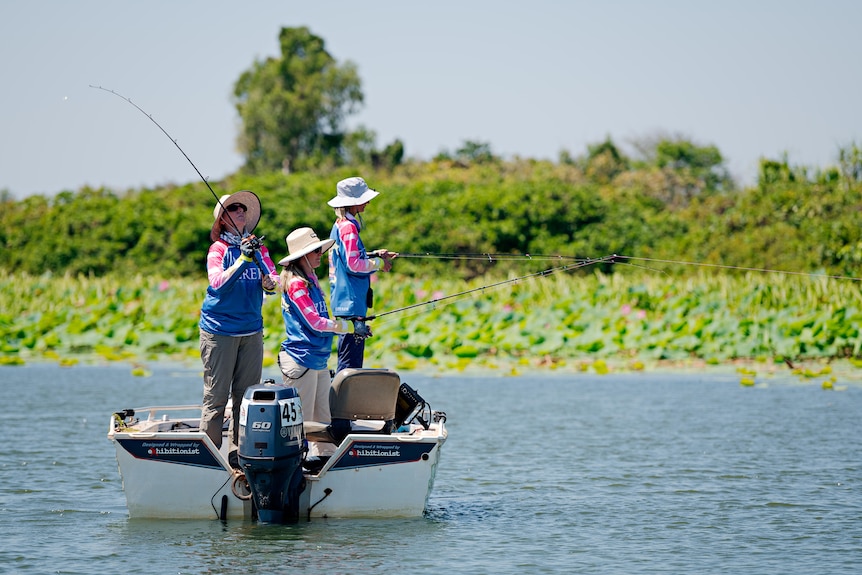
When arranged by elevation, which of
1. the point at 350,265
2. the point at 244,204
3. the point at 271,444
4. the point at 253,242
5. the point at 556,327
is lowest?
the point at 271,444

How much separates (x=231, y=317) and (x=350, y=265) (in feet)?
3.50

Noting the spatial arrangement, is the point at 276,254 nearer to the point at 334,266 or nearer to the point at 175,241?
the point at 175,241

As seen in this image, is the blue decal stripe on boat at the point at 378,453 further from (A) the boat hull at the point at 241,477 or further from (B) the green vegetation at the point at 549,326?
(B) the green vegetation at the point at 549,326

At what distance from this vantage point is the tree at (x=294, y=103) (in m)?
46.1

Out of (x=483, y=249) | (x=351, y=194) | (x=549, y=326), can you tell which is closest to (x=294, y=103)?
(x=483, y=249)

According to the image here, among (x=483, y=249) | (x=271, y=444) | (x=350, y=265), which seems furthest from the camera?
(x=483, y=249)

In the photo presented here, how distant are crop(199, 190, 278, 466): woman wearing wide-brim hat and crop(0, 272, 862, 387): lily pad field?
9.34 metres

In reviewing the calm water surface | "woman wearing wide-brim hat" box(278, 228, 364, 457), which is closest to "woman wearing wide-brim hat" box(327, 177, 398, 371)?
"woman wearing wide-brim hat" box(278, 228, 364, 457)

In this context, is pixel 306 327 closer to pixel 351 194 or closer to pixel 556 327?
pixel 351 194

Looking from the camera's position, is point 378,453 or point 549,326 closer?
point 378,453

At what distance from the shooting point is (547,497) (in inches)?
372

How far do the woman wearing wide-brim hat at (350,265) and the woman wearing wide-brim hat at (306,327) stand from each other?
431mm

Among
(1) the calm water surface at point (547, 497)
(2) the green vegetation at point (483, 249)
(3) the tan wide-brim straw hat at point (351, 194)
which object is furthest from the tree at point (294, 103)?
(3) the tan wide-brim straw hat at point (351, 194)

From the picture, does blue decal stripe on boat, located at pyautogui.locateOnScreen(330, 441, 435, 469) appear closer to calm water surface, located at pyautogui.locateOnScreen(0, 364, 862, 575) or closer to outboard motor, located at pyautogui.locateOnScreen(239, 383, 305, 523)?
outboard motor, located at pyautogui.locateOnScreen(239, 383, 305, 523)
